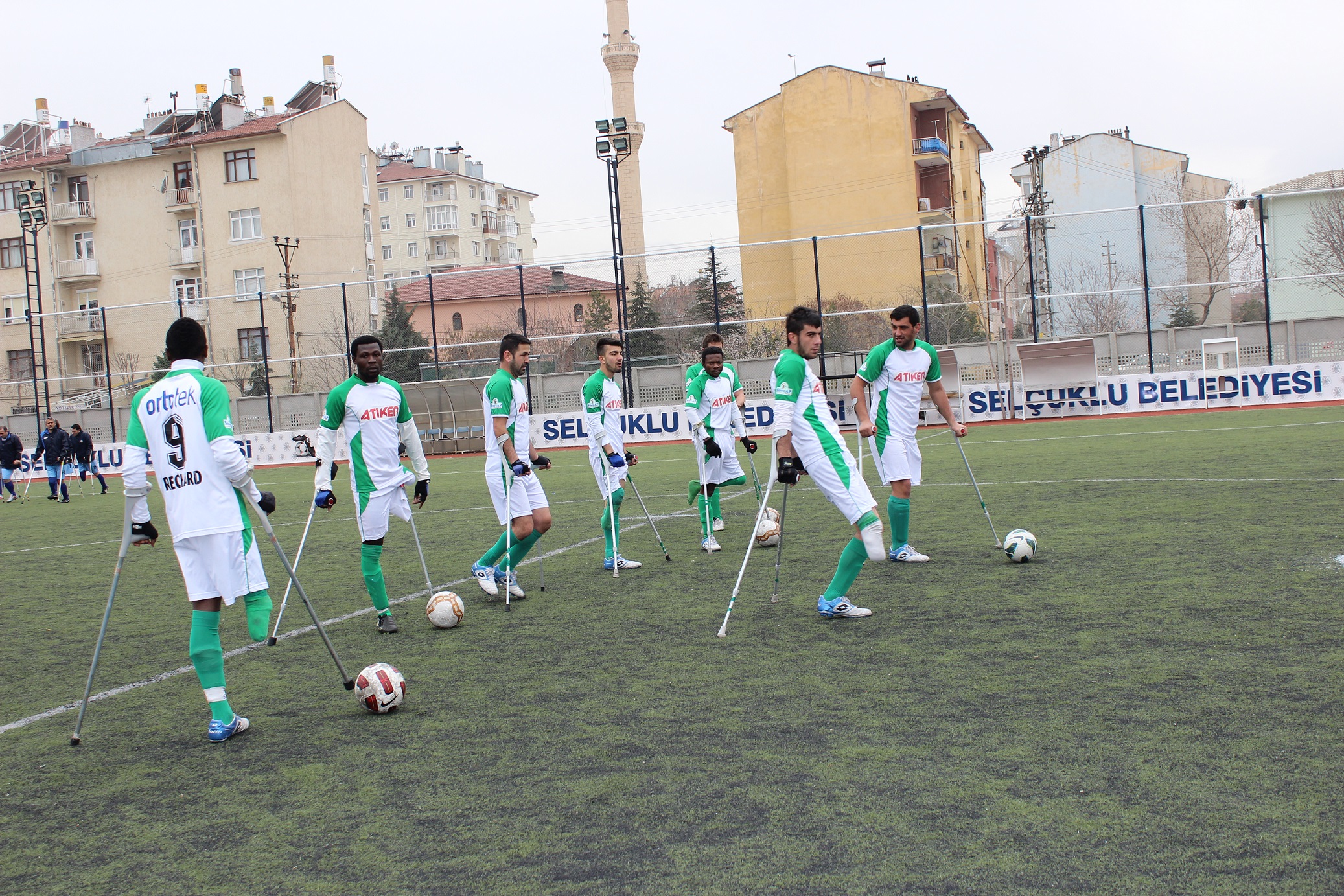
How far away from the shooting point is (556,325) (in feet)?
116

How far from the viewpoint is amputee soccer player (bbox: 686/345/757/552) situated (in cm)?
1105

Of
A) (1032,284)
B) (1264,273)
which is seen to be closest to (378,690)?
(1032,284)

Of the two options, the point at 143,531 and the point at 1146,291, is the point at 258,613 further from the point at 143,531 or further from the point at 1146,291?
the point at 1146,291

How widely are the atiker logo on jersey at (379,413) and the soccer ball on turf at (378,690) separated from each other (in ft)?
8.68

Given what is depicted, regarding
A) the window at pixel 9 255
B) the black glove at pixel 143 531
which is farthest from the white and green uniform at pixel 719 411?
the window at pixel 9 255

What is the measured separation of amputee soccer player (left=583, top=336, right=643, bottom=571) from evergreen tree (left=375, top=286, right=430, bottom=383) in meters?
22.8

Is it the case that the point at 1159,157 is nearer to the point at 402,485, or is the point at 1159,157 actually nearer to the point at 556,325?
the point at 556,325

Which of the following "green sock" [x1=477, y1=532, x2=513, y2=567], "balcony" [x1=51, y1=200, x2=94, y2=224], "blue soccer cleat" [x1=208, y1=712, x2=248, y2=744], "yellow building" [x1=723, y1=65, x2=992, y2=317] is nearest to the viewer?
"blue soccer cleat" [x1=208, y1=712, x2=248, y2=744]

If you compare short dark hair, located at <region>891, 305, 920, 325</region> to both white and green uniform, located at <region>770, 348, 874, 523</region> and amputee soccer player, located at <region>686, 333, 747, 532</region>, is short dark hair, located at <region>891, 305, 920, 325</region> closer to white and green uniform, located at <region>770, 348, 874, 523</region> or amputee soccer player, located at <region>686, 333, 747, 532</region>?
white and green uniform, located at <region>770, 348, 874, 523</region>

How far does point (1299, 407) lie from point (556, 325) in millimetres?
21499

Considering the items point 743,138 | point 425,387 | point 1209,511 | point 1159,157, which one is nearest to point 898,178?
point 743,138

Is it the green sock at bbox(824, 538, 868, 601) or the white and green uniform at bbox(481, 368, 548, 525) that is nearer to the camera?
the green sock at bbox(824, 538, 868, 601)

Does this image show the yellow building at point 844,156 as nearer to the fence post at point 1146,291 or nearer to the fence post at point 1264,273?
the fence post at point 1146,291

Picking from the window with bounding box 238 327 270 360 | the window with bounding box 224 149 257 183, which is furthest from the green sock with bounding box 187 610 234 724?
the window with bounding box 224 149 257 183
